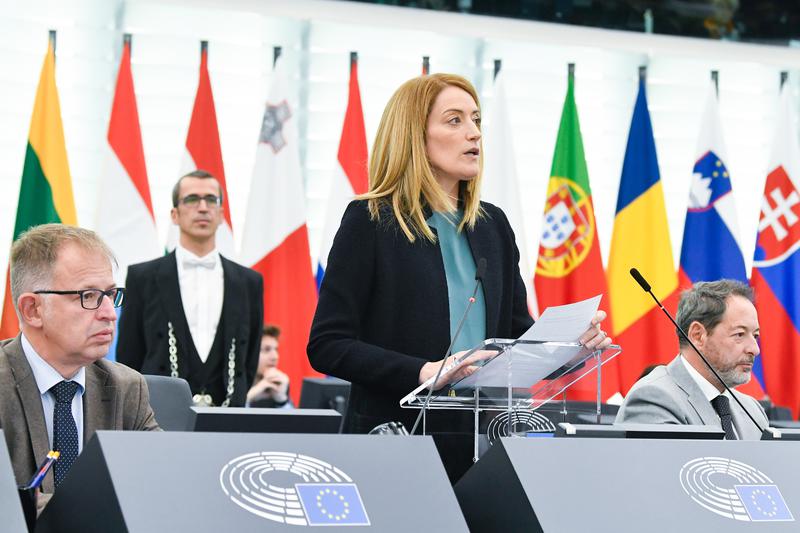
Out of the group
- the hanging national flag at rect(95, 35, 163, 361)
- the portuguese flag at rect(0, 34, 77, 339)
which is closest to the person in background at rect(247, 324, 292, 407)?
the hanging national flag at rect(95, 35, 163, 361)

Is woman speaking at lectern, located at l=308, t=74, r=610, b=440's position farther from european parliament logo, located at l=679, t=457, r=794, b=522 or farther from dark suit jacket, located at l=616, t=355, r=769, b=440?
european parliament logo, located at l=679, t=457, r=794, b=522

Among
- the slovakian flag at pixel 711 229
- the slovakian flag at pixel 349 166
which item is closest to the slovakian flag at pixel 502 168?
the slovakian flag at pixel 349 166

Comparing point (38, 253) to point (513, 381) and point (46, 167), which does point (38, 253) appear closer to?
point (513, 381)

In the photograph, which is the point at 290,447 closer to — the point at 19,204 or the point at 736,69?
the point at 19,204

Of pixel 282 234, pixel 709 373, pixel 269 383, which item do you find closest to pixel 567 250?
pixel 282 234

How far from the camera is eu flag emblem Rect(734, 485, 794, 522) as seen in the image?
68.5 inches

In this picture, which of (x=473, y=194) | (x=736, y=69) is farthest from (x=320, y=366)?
(x=736, y=69)

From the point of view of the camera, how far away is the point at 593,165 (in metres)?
7.90

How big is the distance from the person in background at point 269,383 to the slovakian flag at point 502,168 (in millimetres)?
1801

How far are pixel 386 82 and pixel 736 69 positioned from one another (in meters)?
2.58

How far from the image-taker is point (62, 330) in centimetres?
220

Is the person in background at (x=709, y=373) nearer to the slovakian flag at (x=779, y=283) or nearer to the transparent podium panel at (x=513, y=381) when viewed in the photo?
the transparent podium panel at (x=513, y=381)

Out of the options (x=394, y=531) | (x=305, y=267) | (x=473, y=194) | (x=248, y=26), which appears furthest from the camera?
(x=248, y=26)

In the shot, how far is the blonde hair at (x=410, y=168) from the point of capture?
2525mm
